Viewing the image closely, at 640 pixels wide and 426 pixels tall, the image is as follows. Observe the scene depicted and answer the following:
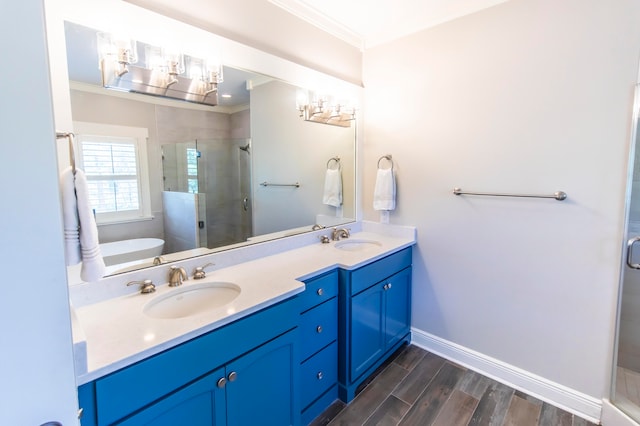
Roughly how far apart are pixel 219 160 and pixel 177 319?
1008 millimetres

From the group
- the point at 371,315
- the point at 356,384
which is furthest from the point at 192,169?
the point at 356,384

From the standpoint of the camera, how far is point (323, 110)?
243cm

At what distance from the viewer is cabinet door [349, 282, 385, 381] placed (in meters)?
1.93

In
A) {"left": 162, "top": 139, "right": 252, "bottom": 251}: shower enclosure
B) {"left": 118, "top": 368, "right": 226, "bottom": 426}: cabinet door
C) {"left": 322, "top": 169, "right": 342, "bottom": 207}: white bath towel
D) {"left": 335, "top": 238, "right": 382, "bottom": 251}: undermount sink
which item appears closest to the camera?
{"left": 118, "top": 368, "right": 226, "bottom": 426}: cabinet door

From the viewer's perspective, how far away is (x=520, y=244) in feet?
6.53

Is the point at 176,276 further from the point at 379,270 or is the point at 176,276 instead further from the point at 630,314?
the point at 630,314

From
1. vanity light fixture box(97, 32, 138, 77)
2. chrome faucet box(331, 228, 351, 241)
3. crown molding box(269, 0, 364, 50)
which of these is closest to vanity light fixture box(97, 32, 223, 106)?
vanity light fixture box(97, 32, 138, 77)

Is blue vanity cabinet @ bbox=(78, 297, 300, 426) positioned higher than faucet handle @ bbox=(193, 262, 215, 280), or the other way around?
faucet handle @ bbox=(193, 262, 215, 280)

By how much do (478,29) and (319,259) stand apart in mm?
1764

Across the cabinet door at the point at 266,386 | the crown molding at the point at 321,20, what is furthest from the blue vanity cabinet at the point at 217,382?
the crown molding at the point at 321,20

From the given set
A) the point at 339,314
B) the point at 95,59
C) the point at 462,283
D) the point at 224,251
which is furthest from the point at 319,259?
the point at 95,59

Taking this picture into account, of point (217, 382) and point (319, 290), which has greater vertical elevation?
point (319, 290)

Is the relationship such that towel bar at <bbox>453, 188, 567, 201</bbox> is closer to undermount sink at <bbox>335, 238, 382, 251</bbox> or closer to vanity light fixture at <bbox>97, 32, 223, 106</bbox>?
undermount sink at <bbox>335, 238, 382, 251</bbox>

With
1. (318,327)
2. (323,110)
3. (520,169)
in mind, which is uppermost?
(323,110)
